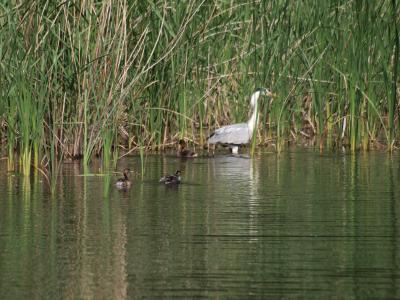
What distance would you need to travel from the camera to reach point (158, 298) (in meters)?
5.47

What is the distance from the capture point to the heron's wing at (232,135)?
1387cm

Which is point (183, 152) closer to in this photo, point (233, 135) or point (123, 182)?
point (233, 135)

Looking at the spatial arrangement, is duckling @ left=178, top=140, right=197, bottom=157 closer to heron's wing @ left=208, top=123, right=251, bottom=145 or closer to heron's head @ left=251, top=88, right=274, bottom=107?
heron's wing @ left=208, top=123, right=251, bottom=145

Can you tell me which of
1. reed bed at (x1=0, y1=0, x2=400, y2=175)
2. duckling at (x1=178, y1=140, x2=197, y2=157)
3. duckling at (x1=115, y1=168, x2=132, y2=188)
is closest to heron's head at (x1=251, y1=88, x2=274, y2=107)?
reed bed at (x1=0, y1=0, x2=400, y2=175)

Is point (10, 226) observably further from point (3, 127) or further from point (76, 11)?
point (3, 127)

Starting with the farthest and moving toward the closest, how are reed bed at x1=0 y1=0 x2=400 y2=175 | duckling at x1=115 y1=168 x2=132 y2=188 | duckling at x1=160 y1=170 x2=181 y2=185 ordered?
reed bed at x1=0 y1=0 x2=400 y2=175, duckling at x1=160 y1=170 x2=181 y2=185, duckling at x1=115 y1=168 x2=132 y2=188

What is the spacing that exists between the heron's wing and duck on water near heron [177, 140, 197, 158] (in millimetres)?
483

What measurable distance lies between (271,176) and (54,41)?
238 cm

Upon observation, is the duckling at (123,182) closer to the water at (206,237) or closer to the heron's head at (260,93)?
the water at (206,237)

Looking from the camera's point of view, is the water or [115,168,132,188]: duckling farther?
[115,168,132,188]: duckling

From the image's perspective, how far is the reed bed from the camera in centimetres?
1078

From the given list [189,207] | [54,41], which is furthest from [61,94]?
[189,207]

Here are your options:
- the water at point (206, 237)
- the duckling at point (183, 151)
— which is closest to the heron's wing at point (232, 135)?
the duckling at point (183, 151)

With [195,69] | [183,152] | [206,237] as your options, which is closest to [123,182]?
[206,237]
